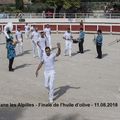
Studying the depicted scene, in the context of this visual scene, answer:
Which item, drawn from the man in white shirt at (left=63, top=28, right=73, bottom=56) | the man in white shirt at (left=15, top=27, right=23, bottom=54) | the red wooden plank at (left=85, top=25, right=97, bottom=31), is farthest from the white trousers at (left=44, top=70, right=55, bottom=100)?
the red wooden plank at (left=85, top=25, right=97, bottom=31)

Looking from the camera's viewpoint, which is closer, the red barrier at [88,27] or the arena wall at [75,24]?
the red barrier at [88,27]

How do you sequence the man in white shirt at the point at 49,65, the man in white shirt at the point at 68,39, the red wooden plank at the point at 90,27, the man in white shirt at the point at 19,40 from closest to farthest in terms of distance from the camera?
the man in white shirt at the point at 49,65 → the man in white shirt at the point at 68,39 → the man in white shirt at the point at 19,40 → the red wooden plank at the point at 90,27

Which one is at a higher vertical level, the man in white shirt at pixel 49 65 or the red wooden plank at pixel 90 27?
the man in white shirt at pixel 49 65

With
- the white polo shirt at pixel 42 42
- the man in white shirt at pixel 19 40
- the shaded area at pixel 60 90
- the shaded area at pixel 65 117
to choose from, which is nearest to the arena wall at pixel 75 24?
the man in white shirt at pixel 19 40

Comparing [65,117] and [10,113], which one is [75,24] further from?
[65,117]

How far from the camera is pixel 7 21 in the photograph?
139ft

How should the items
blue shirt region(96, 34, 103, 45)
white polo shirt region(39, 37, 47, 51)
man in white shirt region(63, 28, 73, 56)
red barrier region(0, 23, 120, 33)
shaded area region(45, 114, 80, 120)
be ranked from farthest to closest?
red barrier region(0, 23, 120, 33)
man in white shirt region(63, 28, 73, 56)
blue shirt region(96, 34, 103, 45)
white polo shirt region(39, 37, 47, 51)
shaded area region(45, 114, 80, 120)

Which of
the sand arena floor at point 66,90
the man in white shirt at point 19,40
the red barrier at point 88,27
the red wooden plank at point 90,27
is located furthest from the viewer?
the red wooden plank at point 90,27

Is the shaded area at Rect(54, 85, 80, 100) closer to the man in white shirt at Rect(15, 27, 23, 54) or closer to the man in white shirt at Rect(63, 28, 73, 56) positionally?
the man in white shirt at Rect(63, 28, 73, 56)

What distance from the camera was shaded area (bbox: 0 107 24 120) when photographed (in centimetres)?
1285

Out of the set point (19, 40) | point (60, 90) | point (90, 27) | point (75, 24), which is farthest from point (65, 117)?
point (75, 24)

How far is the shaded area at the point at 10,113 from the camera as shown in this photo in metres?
12.9

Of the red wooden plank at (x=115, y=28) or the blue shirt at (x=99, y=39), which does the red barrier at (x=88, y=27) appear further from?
the blue shirt at (x=99, y=39)

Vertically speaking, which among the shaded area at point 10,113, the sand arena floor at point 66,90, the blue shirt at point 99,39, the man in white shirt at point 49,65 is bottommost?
the sand arena floor at point 66,90
